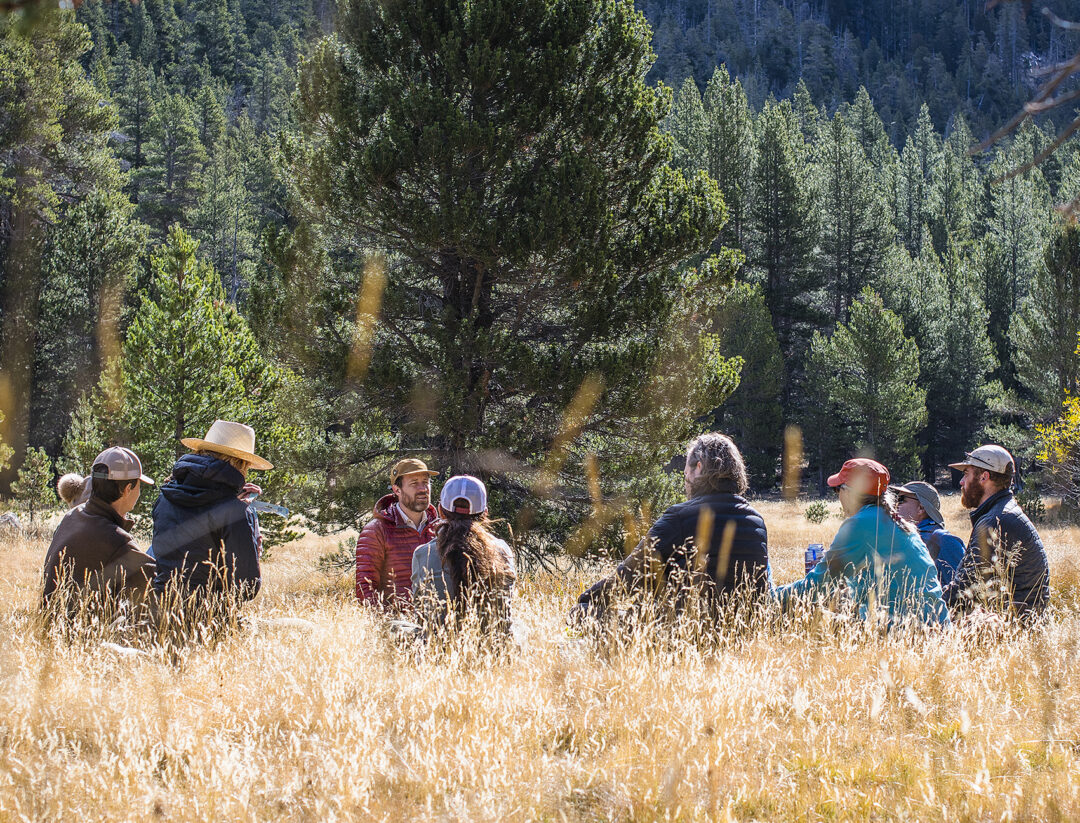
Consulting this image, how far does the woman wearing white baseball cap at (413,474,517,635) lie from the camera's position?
393 centimetres

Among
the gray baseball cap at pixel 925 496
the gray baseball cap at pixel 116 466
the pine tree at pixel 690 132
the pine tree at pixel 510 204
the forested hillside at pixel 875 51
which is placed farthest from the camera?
the forested hillside at pixel 875 51

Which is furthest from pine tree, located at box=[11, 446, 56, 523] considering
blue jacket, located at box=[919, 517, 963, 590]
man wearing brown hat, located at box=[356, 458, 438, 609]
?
blue jacket, located at box=[919, 517, 963, 590]

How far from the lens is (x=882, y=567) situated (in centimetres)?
420

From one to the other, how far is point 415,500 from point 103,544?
1.83m

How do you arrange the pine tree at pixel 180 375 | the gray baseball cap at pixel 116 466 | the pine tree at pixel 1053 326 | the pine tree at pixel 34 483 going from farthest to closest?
1. the pine tree at pixel 1053 326
2. the pine tree at pixel 34 483
3. the pine tree at pixel 180 375
4. the gray baseball cap at pixel 116 466

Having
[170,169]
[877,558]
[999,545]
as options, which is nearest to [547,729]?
[877,558]

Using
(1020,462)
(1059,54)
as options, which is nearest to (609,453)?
(1020,462)

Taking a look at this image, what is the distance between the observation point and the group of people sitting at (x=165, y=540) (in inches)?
163

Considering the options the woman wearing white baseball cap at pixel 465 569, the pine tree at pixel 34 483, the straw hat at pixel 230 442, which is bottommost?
the pine tree at pixel 34 483

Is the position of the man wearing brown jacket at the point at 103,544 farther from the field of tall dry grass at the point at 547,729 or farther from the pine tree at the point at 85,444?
A: the pine tree at the point at 85,444

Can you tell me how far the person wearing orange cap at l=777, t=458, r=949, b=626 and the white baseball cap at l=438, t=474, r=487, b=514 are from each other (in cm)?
162

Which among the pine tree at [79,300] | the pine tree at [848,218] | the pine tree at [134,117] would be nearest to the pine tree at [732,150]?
the pine tree at [848,218]

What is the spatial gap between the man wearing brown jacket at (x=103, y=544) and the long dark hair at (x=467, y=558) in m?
1.53

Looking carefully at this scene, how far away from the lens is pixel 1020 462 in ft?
124
